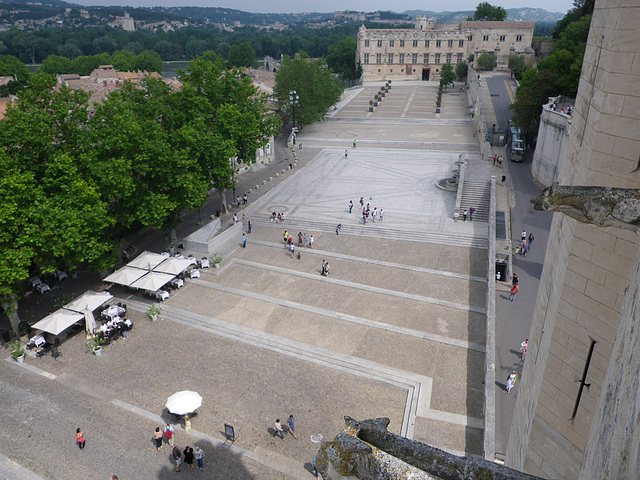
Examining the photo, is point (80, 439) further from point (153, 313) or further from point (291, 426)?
point (153, 313)

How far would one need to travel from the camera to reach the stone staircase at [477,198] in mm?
36531

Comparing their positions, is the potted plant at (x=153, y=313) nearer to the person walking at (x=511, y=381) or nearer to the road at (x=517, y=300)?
the road at (x=517, y=300)

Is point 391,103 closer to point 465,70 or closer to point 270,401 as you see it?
point 465,70

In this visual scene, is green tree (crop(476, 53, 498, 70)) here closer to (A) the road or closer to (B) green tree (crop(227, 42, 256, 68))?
(A) the road

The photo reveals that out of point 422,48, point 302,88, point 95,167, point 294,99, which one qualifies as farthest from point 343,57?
point 95,167

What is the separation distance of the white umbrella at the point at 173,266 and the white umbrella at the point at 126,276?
0.96 m

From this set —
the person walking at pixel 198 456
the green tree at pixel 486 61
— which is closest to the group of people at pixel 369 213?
the person walking at pixel 198 456

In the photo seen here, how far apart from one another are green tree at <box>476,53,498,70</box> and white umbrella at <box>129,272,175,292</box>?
86.3m

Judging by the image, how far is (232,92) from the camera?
37469 millimetres

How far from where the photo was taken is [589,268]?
23.0 ft

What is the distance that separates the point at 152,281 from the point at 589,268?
23.2 m

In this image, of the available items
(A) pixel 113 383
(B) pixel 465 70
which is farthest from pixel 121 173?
(B) pixel 465 70

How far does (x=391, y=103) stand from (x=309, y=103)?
85.9 ft

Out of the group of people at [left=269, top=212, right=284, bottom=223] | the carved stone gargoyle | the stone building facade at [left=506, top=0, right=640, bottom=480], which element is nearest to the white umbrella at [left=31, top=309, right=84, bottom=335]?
the group of people at [left=269, top=212, right=284, bottom=223]
